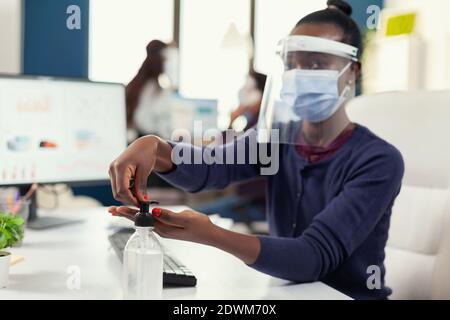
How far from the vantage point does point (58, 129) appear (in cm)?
111

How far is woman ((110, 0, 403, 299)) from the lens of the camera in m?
0.67

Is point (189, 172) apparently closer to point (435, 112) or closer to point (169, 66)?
point (169, 66)

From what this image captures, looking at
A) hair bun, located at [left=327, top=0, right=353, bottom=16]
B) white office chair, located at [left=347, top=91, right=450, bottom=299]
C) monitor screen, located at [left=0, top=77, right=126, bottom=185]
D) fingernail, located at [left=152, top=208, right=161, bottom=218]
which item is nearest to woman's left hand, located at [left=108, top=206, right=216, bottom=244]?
fingernail, located at [left=152, top=208, right=161, bottom=218]

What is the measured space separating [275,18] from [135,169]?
0.28 metres

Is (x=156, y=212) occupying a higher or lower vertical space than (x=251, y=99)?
lower

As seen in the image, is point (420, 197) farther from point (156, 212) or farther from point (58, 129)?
point (58, 129)

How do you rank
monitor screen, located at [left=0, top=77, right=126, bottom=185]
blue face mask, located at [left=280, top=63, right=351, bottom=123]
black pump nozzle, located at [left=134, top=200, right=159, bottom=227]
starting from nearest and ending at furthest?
black pump nozzle, located at [left=134, top=200, right=159, bottom=227] → blue face mask, located at [left=280, top=63, right=351, bottom=123] → monitor screen, located at [left=0, top=77, right=126, bottom=185]

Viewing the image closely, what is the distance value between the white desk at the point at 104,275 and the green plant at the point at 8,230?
0.19ft

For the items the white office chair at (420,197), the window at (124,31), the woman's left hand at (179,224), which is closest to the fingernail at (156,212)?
the woman's left hand at (179,224)

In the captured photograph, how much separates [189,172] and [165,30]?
31 centimetres

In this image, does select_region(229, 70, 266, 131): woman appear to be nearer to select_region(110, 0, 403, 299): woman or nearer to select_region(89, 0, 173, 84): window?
select_region(110, 0, 403, 299): woman

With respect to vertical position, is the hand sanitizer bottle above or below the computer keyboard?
above

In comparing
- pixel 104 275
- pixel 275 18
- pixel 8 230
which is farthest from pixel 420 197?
pixel 8 230

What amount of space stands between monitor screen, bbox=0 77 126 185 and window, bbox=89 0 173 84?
45 centimetres
